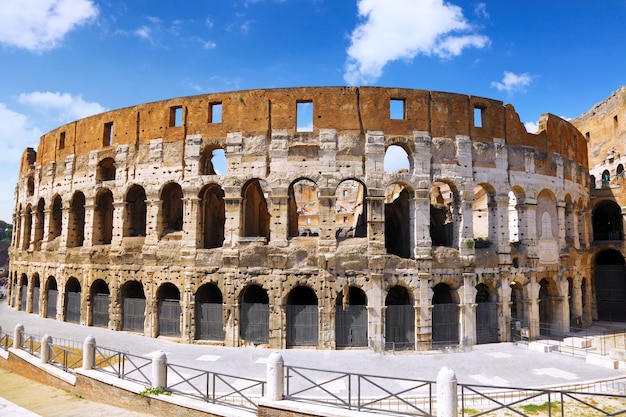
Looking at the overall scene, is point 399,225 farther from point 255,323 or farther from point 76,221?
point 76,221

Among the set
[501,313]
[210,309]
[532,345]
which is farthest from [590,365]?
[210,309]

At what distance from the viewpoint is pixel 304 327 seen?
17.2 metres

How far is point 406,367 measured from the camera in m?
14.7

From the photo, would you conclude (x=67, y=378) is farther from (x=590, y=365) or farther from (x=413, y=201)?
(x=590, y=365)

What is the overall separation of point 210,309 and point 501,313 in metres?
12.6

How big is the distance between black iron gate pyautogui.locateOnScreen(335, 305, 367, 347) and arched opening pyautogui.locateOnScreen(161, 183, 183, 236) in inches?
359

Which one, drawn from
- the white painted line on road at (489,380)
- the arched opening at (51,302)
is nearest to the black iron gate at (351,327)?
the white painted line on road at (489,380)

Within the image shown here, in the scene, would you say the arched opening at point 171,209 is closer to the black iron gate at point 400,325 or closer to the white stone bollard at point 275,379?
the black iron gate at point 400,325

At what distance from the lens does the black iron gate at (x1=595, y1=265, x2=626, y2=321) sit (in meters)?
24.9

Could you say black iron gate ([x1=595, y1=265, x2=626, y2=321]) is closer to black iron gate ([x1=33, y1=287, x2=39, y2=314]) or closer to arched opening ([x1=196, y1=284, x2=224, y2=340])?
arched opening ([x1=196, y1=284, x2=224, y2=340])

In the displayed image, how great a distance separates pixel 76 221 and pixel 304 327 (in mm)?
14745

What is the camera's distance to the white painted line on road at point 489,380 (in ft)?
42.1

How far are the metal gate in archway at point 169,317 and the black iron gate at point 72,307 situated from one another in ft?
20.0

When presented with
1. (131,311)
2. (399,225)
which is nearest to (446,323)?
(399,225)
